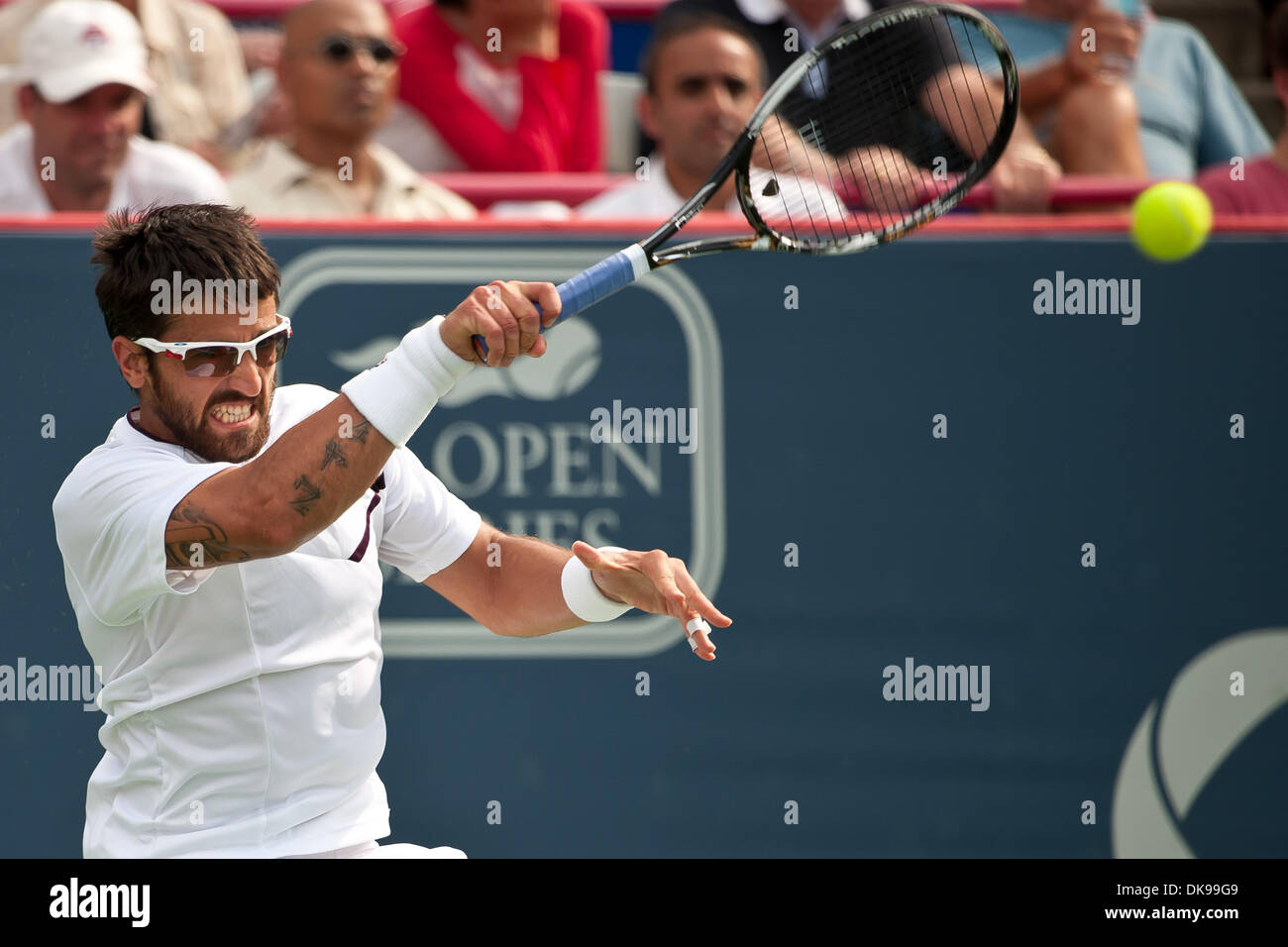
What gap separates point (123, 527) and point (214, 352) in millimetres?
302

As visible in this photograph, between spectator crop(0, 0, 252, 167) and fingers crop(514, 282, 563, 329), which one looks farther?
spectator crop(0, 0, 252, 167)

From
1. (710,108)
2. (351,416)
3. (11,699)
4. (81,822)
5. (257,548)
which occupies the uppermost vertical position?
(710,108)

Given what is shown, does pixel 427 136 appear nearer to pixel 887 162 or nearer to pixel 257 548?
pixel 887 162

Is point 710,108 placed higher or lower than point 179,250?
higher

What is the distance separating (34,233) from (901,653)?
2261 millimetres

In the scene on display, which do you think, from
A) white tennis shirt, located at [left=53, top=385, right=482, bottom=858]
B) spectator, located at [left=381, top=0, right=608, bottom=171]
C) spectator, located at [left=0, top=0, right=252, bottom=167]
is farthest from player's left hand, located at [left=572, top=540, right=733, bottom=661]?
spectator, located at [left=0, top=0, right=252, bottom=167]

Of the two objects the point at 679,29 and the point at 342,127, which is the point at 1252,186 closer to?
the point at 679,29

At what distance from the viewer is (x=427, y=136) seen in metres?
5.21

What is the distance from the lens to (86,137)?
4551 millimetres

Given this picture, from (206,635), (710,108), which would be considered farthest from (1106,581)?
(206,635)

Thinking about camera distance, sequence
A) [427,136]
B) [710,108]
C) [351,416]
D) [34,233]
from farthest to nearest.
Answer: [427,136] → [710,108] → [34,233] → [351,416]

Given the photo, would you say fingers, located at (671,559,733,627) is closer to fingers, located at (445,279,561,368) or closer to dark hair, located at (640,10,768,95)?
fingers, located at (445,279,561,368)

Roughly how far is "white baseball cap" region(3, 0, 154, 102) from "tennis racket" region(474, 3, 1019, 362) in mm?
1760

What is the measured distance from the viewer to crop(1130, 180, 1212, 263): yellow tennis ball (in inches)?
161
